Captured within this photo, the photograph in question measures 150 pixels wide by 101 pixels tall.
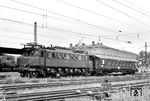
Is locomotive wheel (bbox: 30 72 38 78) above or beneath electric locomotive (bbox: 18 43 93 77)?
beneath

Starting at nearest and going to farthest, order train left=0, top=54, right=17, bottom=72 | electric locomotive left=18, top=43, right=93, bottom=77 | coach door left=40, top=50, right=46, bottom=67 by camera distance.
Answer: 1. electric locomotive left=18, top=43, right=93, bottom=77
2. coach door left=40, top=50, right=46, bottom=67
3. train left=0, top=54, right=17, bottom=72

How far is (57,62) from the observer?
90.9 ft

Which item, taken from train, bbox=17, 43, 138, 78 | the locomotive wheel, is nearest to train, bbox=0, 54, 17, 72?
train, bbox=17, 43, 138, 78

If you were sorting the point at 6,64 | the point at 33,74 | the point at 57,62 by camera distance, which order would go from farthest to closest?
the point at 6,64 → the point at 57,62 → the point at 33,74

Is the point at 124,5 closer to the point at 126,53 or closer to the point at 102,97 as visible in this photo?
the point at 102,97

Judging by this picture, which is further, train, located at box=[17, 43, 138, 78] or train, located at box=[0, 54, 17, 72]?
train, located at box=[0, 54, 17, 72]

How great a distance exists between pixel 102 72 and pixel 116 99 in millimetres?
25894

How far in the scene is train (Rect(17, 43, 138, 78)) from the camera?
25781mm

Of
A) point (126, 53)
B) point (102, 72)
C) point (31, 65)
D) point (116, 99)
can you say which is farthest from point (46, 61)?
point (126, 53)

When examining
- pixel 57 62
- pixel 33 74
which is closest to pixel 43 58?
pixel 33 74

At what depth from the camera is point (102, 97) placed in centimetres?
1220

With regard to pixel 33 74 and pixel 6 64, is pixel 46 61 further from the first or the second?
pixel 6 64

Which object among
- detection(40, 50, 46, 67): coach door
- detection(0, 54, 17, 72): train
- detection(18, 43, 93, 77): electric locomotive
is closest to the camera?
detection(18, 43, 93, 77): electric locomotive

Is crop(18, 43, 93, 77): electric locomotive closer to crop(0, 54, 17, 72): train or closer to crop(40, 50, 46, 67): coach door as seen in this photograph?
crop(40, 50, 46, 67): coach door
